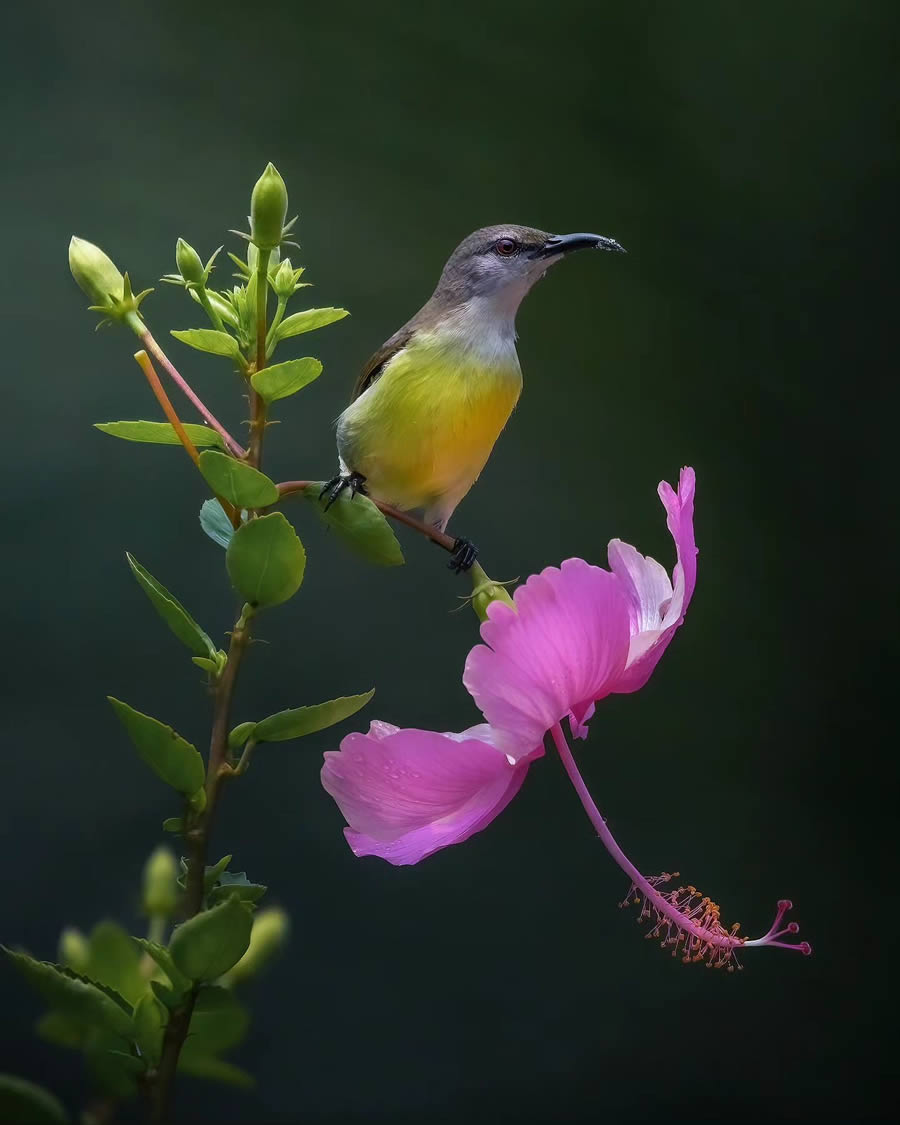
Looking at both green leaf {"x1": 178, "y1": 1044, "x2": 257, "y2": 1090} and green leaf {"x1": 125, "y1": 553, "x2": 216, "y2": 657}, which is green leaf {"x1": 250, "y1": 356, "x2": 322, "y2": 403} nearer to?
green leaf {"x1": 125, "y1": 553, "x2": 216, "y2": 657}

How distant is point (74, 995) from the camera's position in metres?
0.29

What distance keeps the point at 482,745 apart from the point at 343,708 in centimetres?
6

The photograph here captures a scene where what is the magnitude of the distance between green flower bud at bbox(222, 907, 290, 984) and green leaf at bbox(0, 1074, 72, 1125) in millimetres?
79

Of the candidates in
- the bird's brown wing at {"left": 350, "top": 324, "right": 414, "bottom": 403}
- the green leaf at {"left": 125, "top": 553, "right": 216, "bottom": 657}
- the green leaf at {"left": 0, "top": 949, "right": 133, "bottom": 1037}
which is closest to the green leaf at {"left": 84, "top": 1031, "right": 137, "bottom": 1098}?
the green leaf at {"left": 0, "top": 949, "right": 133, "bottom": 1037}

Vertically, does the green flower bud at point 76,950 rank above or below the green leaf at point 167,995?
below

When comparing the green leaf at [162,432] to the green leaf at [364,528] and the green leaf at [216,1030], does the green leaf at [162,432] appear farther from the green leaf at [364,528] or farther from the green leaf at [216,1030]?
the green leaf at [216,1030]

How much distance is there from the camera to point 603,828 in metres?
0.32

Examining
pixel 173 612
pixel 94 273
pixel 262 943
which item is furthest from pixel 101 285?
pixel 262 943

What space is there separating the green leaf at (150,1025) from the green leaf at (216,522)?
0.43 ft

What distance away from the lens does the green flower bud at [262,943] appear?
1.13ft

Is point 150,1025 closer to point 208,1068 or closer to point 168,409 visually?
point 208,1068

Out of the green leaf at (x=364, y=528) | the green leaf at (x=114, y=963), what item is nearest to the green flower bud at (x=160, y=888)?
the green leaf at (x=114, y=963)

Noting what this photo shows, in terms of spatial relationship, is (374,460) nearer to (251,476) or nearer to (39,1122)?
(251,476)

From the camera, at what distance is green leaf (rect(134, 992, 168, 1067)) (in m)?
0.30
